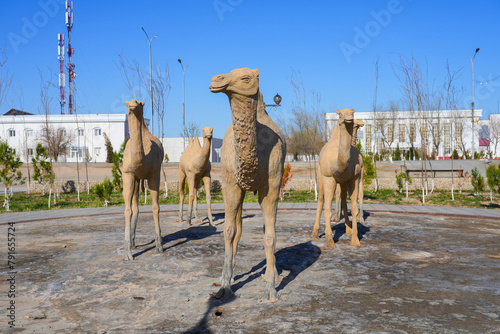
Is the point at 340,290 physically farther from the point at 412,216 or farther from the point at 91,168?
the point at 91,168

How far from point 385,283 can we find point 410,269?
1.07m

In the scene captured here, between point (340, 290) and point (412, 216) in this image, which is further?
point (412, 216)

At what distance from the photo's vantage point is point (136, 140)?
24.9 ft

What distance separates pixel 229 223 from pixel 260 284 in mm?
1243

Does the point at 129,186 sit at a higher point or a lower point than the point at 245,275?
higher

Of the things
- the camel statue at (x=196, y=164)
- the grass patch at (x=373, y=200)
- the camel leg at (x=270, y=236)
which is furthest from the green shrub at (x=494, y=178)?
the camel leg at (x=270, y=236)

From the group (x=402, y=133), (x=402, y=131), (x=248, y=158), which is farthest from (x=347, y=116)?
(x=402, y=133)

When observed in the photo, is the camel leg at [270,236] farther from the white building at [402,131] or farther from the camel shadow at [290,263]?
the white building at [402,131]

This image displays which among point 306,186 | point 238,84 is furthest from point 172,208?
point 238,84

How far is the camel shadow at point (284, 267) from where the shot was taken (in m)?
4.74

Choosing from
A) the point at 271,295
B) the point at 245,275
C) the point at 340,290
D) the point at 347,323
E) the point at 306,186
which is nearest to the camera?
the point at 347,323

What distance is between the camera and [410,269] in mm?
6824

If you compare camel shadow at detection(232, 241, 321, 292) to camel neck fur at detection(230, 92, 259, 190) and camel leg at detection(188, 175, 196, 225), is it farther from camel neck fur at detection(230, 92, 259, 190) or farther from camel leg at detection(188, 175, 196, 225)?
camel leg at detection(188, 175, 196, 225)

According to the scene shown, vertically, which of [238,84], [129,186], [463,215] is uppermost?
[238,84]
